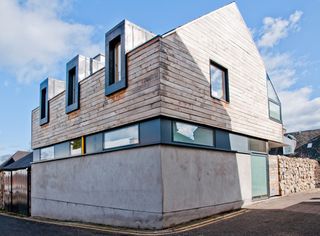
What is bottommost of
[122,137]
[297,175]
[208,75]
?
[297,175]

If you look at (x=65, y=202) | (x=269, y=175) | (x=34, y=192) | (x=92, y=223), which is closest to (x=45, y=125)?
(x=34, y=192)

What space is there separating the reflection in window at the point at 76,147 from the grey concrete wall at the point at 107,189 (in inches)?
13.4

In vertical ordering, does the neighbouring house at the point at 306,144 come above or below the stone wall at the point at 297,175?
above

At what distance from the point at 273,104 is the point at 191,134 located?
8.35 meters

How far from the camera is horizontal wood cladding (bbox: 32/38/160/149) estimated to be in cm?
936

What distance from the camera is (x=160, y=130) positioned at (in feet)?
29.2

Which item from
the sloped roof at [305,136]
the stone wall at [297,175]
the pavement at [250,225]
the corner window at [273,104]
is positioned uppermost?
the corner window at [273,104]

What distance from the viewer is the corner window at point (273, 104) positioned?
52.9 ft

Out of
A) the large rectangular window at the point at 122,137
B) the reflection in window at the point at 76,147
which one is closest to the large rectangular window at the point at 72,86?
the reflection in window at the point at 76,147

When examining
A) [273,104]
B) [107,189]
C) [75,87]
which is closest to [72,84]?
[75,87]

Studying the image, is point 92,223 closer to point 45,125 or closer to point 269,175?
point 45,125

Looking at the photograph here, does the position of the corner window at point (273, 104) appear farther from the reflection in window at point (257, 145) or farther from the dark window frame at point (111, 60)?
the dark window frame at point (111, 60)

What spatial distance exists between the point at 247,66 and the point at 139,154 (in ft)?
25.3

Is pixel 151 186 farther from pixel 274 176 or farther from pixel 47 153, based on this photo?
pixel 47 153
